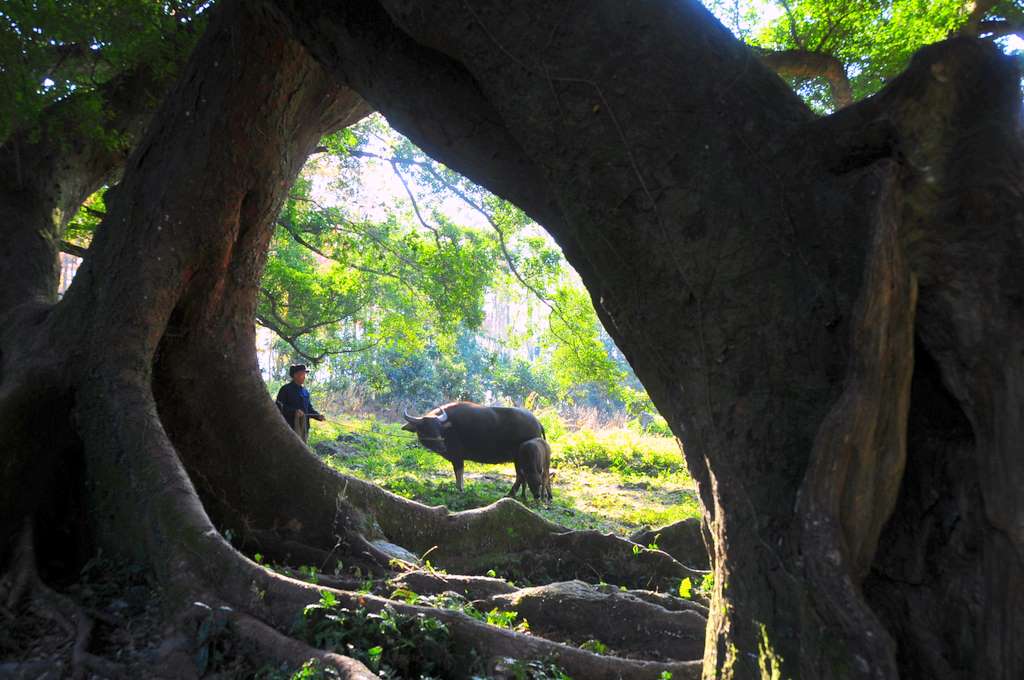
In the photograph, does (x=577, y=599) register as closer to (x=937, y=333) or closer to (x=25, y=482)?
(x=937, y=333)

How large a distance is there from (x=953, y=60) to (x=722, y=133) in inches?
30.1

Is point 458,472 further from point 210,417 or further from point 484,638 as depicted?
point 484,638

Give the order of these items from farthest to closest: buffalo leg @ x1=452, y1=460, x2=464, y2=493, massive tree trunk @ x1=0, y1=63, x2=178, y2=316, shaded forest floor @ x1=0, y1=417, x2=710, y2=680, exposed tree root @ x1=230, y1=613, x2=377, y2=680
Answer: buffalo leg @ x1=452, y1=460, x2=464, y2=493 → massive tree trunk @ x1=0, y1=63, x2=178, y2=316 → shaded forest floor @ x1=0, y1=417, x2=710, y2=680 → exposed tree root @ x1=230, y1=613, x2=377, y2=680

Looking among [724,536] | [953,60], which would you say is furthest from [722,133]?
[724,536]

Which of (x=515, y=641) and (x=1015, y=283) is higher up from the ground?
(x=1015, y=283)

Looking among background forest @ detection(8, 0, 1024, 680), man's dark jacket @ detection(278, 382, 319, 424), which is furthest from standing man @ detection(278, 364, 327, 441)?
background forest @ detection(8, 0, 1024, 680)

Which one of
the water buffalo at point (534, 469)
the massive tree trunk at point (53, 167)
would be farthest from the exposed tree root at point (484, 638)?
the water buffalo at point (534, 469)

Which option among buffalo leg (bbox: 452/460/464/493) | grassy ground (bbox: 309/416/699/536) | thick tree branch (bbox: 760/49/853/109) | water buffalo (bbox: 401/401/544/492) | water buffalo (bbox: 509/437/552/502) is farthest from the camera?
water buffalo (bbox: 401/401/544/492)

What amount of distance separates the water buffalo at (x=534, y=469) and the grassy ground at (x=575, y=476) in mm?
299

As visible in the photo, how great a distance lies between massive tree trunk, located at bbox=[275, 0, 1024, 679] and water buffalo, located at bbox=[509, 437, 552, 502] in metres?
9.13

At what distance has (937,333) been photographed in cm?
239

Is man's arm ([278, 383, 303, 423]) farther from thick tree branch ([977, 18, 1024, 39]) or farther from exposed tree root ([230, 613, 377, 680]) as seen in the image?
thick tree branch ([977, 18, 1024, 39])

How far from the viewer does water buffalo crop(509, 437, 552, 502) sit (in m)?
12.1

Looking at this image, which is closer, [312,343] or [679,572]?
[679,572]
